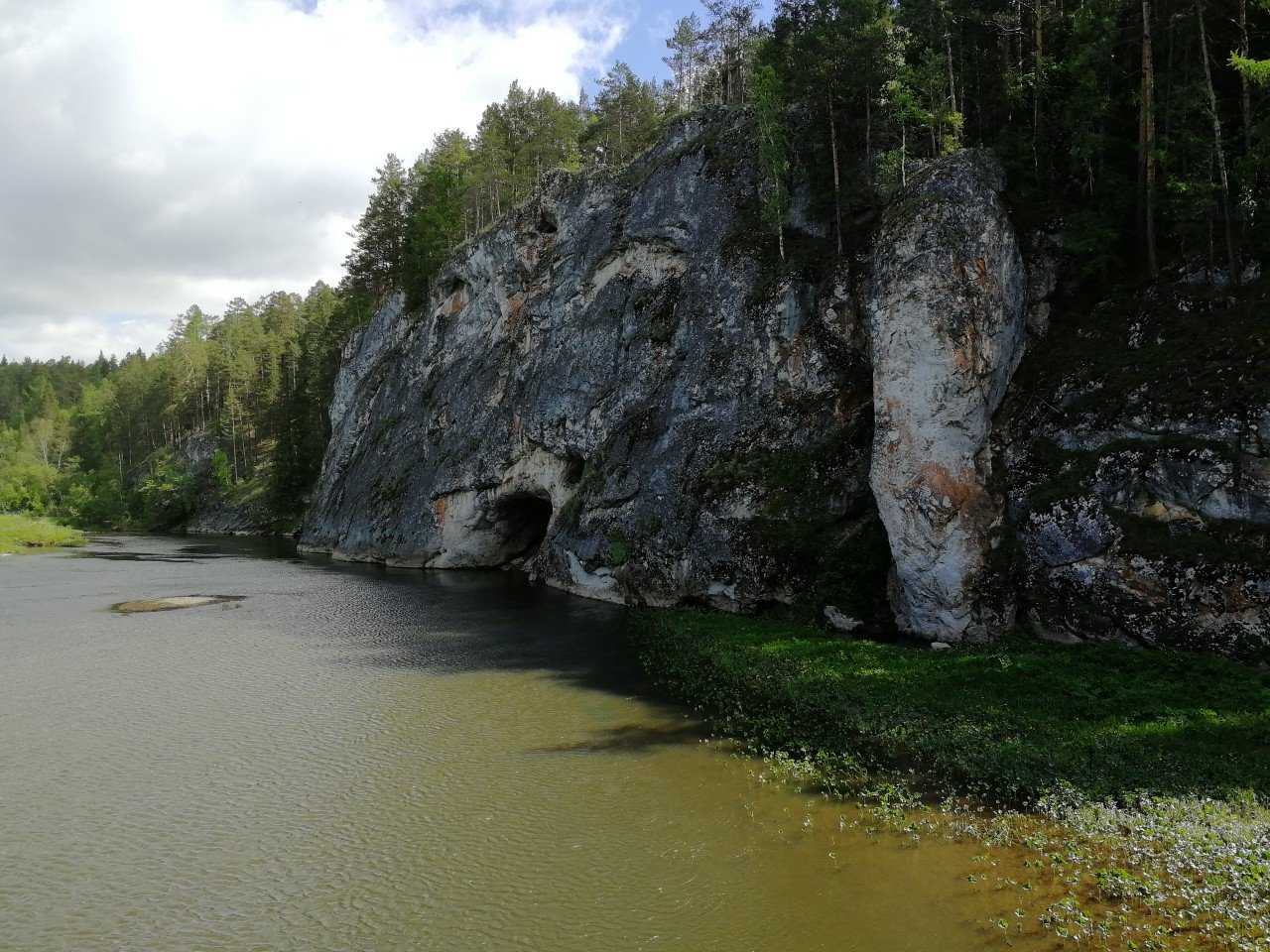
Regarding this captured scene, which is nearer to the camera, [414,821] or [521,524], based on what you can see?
[414,821]

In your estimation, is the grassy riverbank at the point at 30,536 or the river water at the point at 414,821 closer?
the river water at the point at 414,821

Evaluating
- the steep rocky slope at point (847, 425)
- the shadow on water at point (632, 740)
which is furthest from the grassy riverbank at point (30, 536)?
the shadow on water at point (632, 740)

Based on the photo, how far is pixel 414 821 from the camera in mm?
13055

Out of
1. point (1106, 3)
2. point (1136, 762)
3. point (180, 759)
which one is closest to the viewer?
point (1136, 762)

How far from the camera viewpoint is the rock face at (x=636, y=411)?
1047 inches

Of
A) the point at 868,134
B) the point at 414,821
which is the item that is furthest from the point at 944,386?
the point at 414,821

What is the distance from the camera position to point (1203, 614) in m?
16.3

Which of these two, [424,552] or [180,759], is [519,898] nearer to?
[180,759]

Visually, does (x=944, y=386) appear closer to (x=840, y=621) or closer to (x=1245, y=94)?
(x=840, y=621)

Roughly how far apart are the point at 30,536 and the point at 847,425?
241 ft

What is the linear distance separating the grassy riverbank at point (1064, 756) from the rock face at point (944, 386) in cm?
220

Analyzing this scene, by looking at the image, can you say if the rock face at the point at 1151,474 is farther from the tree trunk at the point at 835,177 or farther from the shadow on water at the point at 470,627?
Result: the shadow on water at the point at 470,627

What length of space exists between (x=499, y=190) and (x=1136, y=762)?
184ft

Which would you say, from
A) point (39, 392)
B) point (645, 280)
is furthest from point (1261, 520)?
point (39, 392)
